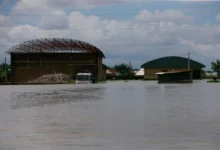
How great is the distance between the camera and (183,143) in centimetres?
843

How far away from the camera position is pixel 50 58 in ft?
245

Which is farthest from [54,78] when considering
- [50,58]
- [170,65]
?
[170,65]

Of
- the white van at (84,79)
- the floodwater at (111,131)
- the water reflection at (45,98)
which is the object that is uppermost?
the white van at (84,79)

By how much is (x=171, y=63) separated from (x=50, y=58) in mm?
27331

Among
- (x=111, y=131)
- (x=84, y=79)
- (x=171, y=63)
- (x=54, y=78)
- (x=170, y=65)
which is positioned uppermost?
(x=171, y=63)

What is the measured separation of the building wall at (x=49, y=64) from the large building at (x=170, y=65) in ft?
61.8

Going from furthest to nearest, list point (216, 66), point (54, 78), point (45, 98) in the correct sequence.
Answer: point (216, 66), point (54, 78), point (45, 98)

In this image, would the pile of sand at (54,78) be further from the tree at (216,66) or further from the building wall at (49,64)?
the tree at (216,66)

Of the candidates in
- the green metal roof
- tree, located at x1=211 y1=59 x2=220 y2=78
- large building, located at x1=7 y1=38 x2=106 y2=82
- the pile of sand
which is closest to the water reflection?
the pile of sand

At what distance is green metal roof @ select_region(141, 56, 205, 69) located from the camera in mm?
90312

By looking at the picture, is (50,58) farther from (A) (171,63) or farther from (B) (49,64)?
(A) (171,63)

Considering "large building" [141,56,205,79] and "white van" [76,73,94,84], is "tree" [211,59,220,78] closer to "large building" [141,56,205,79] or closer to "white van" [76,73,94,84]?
"large building" [141,56,205,79]

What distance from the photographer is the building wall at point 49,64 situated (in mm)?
74438

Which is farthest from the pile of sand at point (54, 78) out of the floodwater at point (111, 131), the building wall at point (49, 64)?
the floodwater at point (111, 131)
